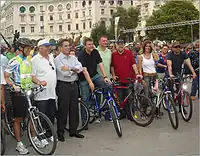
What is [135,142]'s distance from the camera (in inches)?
231

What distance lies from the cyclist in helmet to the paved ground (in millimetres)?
550

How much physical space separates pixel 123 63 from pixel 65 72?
1.97m

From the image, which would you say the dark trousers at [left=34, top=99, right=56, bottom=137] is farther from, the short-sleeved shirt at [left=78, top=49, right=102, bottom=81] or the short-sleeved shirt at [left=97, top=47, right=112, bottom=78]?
the short-sleeved shirt at [left=97, top=47, right=112, bottom=78]

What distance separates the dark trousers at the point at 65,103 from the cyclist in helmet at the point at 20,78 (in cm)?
83

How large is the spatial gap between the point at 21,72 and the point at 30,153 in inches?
54.3

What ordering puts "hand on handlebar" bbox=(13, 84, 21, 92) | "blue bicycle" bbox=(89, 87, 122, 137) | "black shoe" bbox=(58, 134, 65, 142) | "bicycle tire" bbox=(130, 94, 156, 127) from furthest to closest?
"bicycle tire" bbox=(130, 94, 156, 127) < "blue bicycle" bbox=(89, 87, 122, 137) < "black shoe" bbox=(58, 134, 65, 142) < "hand on handlebar" bbox=(13, 84, 21, 92)

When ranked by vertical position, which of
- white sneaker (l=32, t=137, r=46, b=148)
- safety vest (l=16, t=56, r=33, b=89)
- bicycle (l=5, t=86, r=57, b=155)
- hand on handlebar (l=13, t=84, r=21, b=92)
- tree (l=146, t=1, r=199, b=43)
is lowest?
white sneaker (l=32, t=137, r=46, b=148)

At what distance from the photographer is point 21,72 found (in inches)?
211

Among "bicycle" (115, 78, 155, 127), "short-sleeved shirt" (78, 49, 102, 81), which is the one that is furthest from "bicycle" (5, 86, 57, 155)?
"bicycle" (115, 78, 155, 127)

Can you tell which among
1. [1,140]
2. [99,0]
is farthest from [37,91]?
[99,0]

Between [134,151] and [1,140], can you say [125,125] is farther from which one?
[1,140]

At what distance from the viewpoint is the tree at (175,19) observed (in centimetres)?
4884

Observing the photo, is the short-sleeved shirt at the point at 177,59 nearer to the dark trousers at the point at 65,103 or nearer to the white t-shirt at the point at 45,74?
the dark trousers at the point at 65,103

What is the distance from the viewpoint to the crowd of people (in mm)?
5387
